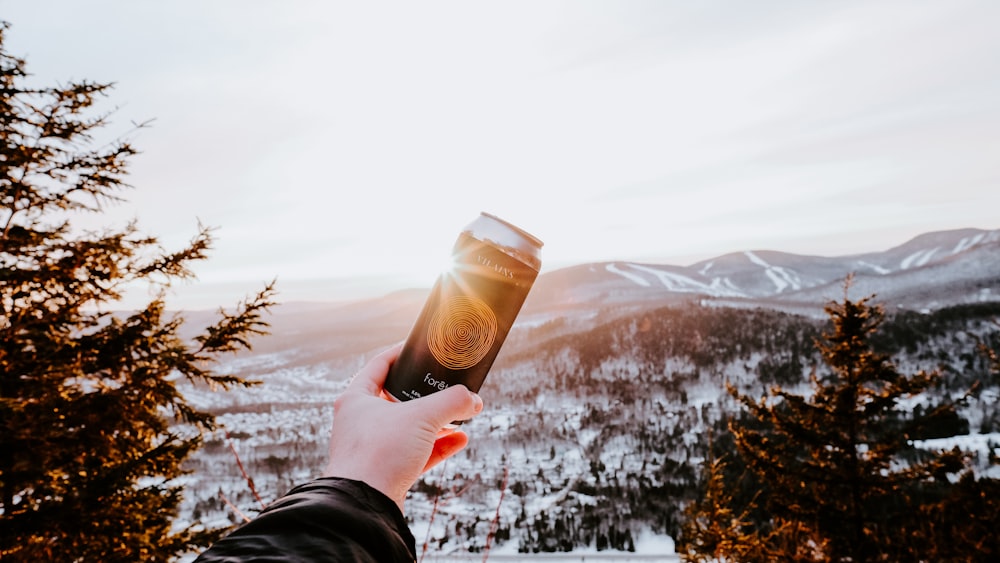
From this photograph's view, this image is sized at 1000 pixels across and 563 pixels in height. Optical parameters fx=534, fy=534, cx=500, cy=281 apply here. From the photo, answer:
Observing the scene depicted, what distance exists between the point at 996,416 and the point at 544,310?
243 feet

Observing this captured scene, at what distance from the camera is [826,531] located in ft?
28.8

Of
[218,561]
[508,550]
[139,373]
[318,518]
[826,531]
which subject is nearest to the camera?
[218,561]

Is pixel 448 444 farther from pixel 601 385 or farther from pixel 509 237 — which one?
pixel 601 385

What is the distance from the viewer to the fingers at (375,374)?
199 centimetres

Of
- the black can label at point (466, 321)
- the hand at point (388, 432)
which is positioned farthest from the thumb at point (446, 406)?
the black can label at point (466, 321)

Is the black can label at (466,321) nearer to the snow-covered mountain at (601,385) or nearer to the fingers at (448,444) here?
the fingers at (448,444)

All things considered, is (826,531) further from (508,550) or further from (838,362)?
(508,550)

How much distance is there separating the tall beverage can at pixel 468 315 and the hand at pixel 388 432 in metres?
0.11

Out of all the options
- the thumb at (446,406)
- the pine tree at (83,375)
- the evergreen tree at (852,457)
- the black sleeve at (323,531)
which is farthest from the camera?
the evergreen tree at (852,457)

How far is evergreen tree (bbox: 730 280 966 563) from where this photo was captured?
28.1ft

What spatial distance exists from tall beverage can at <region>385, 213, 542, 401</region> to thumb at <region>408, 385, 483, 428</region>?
118mm

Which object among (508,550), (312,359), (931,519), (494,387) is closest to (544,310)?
(494,387)

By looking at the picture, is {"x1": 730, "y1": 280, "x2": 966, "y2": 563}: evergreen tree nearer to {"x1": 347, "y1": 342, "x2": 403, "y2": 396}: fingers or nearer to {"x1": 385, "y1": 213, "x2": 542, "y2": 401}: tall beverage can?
{"x1": 385, "y1": 213, "x2": 542, "y2": 401}: tall beverage can

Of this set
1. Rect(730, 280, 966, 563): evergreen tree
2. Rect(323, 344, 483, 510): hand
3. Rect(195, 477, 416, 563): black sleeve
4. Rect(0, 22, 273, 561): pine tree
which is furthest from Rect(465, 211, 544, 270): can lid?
Rect(730, 280, 966, 563): evergreen tree
